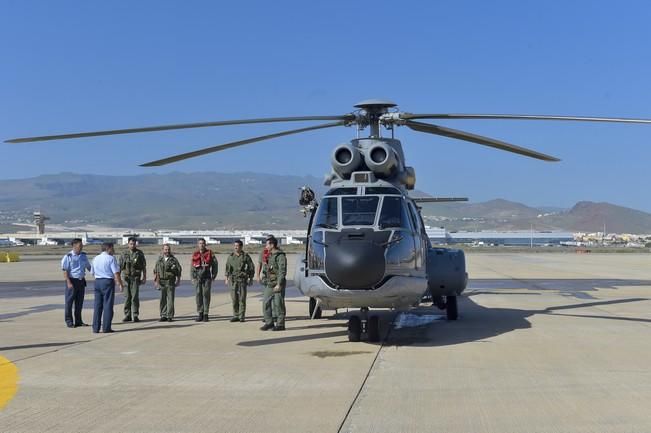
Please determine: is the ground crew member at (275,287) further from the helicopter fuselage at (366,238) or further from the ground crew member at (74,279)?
the ground crew member at (74,279)

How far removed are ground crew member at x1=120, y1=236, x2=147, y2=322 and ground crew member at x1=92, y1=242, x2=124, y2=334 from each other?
1.07 m

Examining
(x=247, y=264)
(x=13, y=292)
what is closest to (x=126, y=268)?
(x=247, y=264)

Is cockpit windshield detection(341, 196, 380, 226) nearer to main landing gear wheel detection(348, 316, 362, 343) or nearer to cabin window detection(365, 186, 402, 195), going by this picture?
cabin window detection(365, 186, 402, 195)

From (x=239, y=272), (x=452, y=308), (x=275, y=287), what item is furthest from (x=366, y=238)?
(x=452, y=308)

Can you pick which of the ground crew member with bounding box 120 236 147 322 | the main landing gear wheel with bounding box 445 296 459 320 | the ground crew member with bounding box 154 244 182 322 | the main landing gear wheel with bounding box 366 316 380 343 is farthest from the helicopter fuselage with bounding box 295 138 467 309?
the ground crew member with bounding box 120 236 147 322

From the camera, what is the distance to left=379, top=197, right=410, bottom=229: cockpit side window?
10.7 meters

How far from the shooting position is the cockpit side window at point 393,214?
35.0ft

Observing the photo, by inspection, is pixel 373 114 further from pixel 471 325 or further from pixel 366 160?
pixel 471 325

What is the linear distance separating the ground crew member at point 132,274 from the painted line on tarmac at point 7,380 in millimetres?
4085

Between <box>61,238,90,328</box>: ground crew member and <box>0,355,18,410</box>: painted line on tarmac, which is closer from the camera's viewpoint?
<box>0,355,18,410</box>: painted line on tarmac

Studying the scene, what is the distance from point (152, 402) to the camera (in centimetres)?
676

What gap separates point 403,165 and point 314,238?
3095 millimetres

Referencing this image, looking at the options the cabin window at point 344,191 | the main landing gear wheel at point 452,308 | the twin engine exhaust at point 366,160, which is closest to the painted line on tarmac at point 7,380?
the cabin window at point 344,191

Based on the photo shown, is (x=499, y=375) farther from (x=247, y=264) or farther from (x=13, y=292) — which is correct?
(x=13, y=292)
